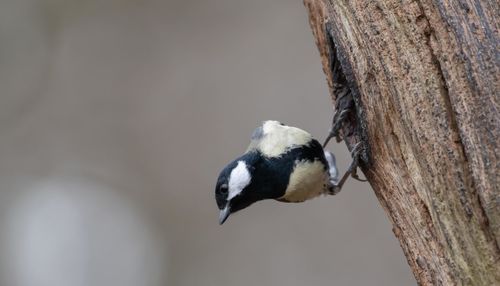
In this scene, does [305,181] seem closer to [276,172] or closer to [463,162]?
[276,172]

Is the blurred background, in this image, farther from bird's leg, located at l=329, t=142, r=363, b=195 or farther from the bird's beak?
the bird's beak

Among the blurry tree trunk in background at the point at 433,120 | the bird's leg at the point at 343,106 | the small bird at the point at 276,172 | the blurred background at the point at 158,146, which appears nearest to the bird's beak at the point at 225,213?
the small bird at the point at 276,172

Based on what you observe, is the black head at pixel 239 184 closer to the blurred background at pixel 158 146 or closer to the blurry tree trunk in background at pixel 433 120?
the blurry tree trunk in background at pixel 433 120

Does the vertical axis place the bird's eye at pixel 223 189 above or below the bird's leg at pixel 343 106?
below

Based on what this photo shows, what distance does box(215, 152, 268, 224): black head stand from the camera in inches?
118

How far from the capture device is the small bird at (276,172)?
3.00 meters

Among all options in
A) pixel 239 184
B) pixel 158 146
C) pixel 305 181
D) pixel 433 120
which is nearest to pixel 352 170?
pixel 305 181

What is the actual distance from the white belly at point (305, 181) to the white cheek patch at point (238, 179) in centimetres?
19

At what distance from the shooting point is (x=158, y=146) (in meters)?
5.90

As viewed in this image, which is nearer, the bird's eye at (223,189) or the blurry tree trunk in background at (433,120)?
the blurry tree trunk in background at (433,120)

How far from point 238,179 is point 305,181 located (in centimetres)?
30

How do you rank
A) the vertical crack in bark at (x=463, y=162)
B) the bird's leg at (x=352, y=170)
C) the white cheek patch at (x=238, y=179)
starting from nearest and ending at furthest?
the vertical crack in bark at (x=463, y=162) → the bird's leg at (x=352, y=170) → the white cheek patch at (x=238, y=179)

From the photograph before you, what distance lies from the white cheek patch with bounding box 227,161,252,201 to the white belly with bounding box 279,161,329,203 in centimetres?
19

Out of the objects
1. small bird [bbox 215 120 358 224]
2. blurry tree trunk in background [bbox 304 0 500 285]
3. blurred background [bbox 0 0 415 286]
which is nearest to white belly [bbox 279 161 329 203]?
small bird [bbox 215 120 358 224]
